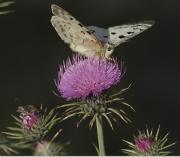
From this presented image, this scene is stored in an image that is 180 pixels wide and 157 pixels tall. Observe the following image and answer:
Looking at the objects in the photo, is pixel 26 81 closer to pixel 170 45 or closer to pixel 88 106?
pixel 170 45

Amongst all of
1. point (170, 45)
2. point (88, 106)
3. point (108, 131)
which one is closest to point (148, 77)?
point (170, 45)

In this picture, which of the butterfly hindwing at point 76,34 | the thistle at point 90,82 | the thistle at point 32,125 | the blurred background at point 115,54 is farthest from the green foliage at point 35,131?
the blurred background at point 115,54

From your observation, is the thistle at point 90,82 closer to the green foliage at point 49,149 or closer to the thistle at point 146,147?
the thistle at point 146,147

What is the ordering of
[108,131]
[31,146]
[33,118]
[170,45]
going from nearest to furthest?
[31,146] < [33,118] < [108,131] < [170,45]

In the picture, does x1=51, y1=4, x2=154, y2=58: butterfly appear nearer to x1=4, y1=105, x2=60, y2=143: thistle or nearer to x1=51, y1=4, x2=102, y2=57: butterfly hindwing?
x1=51, y1=4, x2=102, y2=57: butterfly hindwing

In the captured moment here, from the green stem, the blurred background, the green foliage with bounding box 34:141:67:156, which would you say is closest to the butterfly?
the green stem
